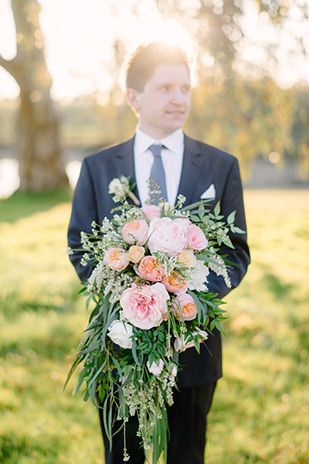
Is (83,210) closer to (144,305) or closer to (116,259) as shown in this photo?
(116,259)

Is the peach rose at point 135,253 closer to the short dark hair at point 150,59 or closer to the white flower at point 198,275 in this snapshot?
the white flower at point 198,275

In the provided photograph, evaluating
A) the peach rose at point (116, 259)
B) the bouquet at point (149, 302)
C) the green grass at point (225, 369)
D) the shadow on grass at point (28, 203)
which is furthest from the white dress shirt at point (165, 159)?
the shadow on grass at point (28, 203)

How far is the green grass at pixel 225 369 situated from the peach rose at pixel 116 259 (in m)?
1.29

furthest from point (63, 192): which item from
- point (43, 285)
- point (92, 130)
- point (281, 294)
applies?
point (92, 130)

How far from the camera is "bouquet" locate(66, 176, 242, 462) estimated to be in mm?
1803

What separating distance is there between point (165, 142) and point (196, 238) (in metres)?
0.76


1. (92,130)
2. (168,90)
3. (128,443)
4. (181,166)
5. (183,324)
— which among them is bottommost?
(92,130)

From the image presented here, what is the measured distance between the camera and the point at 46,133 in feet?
57.3

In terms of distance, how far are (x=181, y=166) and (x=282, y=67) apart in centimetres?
589

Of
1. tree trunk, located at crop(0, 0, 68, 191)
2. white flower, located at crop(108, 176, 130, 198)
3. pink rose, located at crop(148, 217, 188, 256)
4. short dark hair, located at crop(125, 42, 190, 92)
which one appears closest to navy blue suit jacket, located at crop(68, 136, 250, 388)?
white flower, located at crop(108, 176, 130, 198)

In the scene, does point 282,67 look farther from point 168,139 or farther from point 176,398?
point 176,398

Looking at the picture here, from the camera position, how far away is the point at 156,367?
1856 mm

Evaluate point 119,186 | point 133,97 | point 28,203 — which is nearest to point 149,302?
point 119,186

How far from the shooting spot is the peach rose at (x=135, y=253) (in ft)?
5.93
